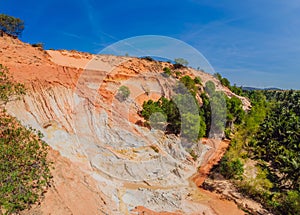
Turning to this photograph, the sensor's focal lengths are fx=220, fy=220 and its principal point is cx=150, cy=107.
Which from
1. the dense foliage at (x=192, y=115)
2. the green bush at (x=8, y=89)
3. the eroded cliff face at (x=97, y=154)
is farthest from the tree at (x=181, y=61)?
the green bush at (x=8, y=89)

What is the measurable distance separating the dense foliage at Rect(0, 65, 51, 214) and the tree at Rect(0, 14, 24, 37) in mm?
23934

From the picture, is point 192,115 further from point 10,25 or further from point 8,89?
point 10,25

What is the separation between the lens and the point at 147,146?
19.2 metres

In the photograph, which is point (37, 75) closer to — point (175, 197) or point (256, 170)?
point (175, 197)

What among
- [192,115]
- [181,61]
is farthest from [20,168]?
[181,61]

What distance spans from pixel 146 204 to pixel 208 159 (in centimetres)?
1168

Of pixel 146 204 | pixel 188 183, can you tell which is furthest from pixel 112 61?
pixel 146 204

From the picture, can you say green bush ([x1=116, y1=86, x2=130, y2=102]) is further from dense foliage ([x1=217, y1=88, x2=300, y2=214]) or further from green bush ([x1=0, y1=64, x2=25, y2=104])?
dense foliage ([x1=217, y1=88, x2=300, y2=214])

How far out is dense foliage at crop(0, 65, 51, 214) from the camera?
8.61 metres

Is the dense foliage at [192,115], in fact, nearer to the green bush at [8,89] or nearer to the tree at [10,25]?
the green bush at [8,89]

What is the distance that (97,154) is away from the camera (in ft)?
51.6

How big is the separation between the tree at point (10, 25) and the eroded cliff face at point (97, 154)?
388 inches

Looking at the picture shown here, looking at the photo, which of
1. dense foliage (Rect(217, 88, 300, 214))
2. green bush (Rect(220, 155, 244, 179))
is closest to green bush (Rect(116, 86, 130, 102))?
dense foliage (Rect(217, 88, 300, 214))

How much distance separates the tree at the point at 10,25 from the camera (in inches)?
1198
